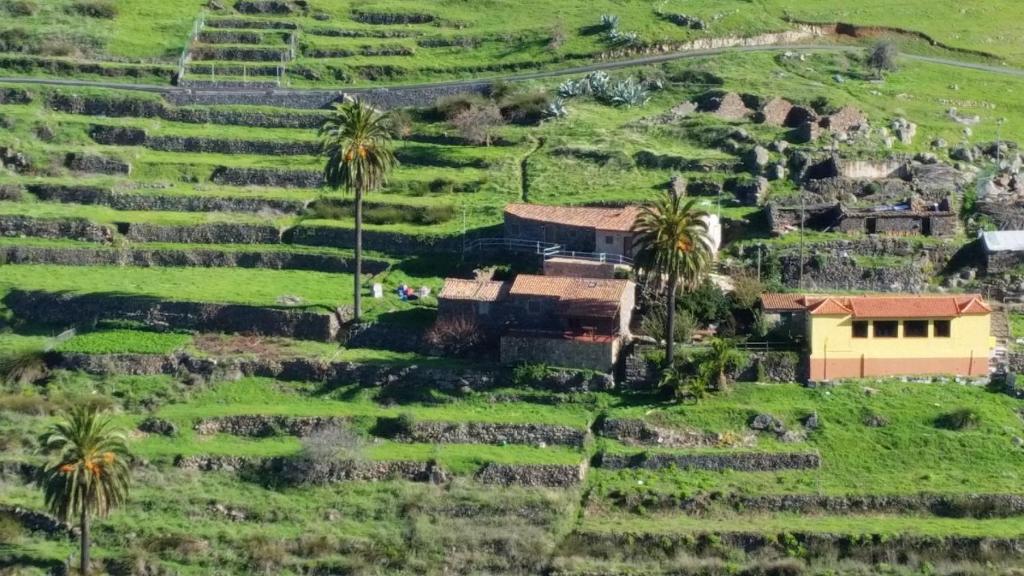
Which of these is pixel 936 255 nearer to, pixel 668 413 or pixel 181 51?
pixel 668 413

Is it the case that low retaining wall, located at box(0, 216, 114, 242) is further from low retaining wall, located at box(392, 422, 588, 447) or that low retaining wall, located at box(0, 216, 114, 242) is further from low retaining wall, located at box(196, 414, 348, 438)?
low retaining wall, located at box(392, 422, 588, 447)

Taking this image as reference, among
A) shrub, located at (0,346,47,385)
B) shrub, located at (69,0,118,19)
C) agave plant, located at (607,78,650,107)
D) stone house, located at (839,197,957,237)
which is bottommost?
shrub, located at (0,346,47,385)

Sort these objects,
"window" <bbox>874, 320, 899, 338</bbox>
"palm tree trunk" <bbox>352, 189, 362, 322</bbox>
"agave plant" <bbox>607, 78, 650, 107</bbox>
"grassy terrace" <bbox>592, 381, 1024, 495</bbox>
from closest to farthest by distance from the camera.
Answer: "grassy terrace" <bbox>592, 381, 1024, 495</bbox> < "window" <bbox>874, 320, 899, 338</bbox> < "palm tree trunk" <bbox>352, 189, 362, 322</bbox> < "agave plant" <bbox>607, 78, 650, 107</bbox>

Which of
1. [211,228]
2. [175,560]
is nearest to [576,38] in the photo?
[211,228]

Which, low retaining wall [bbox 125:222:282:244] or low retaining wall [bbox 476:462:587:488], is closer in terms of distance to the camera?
low retaining wall [bbox 476:462:587:488]

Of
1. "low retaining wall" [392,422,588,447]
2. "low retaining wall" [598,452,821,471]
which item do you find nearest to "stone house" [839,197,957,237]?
"low retaining wall" [598,452,821,471]

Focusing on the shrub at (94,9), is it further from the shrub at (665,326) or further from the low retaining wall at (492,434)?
the low retaining wall at (492,434)

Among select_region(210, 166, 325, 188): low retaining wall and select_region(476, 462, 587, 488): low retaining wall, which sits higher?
select_region(210, 166, 325, 188): low retaining wall
